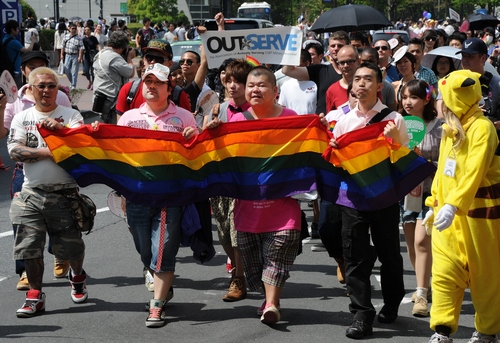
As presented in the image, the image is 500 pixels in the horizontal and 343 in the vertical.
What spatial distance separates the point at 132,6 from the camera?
219 feet

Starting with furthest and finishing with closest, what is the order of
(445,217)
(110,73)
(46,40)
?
(46,40) < (110,73) < (445,217)

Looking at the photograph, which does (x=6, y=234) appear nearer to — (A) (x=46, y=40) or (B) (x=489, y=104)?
(B) (x=489, y=104)

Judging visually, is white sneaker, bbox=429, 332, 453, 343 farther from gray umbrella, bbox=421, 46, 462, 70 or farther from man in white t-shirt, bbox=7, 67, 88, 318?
gray umbrella, bbox=421, 46, 462, 70

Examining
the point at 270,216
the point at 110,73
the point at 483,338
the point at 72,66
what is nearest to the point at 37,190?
the point at 270,216

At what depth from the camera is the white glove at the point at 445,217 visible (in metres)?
5.37

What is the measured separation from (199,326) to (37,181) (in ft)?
5.45

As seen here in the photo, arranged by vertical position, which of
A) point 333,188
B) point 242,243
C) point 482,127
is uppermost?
point 482,127

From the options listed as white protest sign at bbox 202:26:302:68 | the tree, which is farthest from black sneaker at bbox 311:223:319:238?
the tree

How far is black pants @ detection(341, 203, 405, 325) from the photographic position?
6.17 metres

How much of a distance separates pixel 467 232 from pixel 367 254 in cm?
83

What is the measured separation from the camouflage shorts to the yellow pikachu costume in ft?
9.44

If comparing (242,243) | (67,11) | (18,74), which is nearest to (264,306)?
(242,243)

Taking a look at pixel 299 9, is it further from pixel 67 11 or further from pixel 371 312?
pixel 371 312

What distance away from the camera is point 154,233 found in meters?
6.57
